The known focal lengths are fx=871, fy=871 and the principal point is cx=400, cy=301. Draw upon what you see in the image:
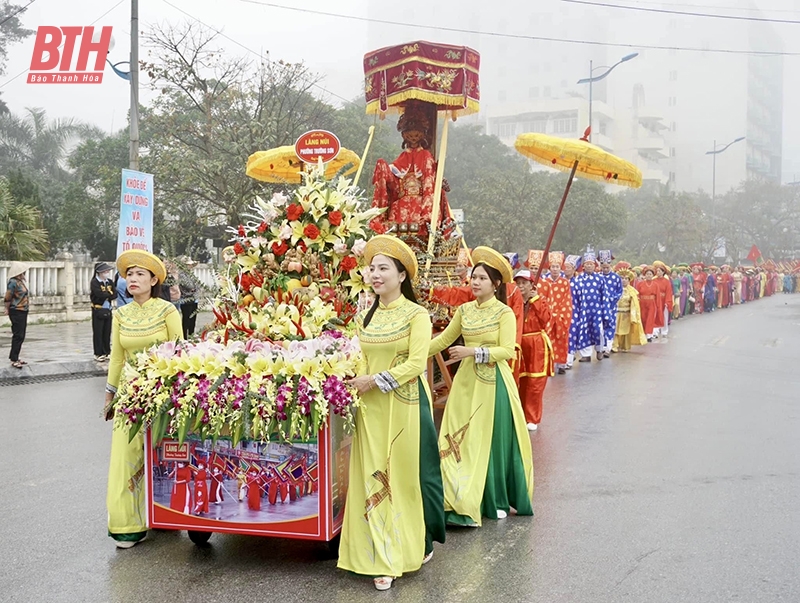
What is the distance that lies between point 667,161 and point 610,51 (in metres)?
20.5

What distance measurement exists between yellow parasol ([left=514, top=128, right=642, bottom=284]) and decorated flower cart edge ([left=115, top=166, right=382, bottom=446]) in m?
3.85

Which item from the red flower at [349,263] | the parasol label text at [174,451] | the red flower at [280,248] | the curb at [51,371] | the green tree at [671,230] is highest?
the green tree at [671,230]

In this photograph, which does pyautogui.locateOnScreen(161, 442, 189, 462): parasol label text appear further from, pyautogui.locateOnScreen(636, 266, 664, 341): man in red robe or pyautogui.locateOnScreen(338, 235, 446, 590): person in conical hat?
pyautogui.locateOnScreen(636, 266, 664, 341): man in red robe

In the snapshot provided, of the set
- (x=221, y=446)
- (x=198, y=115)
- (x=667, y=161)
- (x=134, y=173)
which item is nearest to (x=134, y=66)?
Result: (x=134, y=173)

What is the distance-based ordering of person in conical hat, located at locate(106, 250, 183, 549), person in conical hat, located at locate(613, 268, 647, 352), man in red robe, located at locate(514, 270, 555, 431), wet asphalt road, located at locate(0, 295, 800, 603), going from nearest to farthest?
1. wet asphalt road, located at locate(0, 295, 800, 603)
2. person in conical hat, located at locate(106, 250, 183, 549)
3. man in red robe, located at locate(514, 270, 555, 431)
4. person in conical hat, located at locate(613, 268, 647, 352)

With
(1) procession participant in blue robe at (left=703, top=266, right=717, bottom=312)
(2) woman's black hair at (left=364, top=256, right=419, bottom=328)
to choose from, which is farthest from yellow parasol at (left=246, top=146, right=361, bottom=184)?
(1) procession participant in blue robe at (left=703, top=266, right=717, bottom=312)

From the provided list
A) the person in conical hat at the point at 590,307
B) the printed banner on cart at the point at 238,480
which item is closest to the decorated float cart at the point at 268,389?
the printed banner on cart at the point at 238,480

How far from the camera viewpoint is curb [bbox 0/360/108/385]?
13000mm

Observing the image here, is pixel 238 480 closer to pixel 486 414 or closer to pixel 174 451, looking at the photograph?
pixel 174 451

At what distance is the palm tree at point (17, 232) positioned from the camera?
20781 millimetres

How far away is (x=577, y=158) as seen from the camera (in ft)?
31.4

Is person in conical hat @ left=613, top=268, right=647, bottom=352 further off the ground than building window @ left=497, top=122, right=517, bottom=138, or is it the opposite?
building window @ left=497, top=122, right=517, bottom=138

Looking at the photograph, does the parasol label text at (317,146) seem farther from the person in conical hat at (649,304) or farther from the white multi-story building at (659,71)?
the white multi-story building at (659,71)

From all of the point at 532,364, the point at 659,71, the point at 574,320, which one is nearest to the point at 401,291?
the point at 532,364
